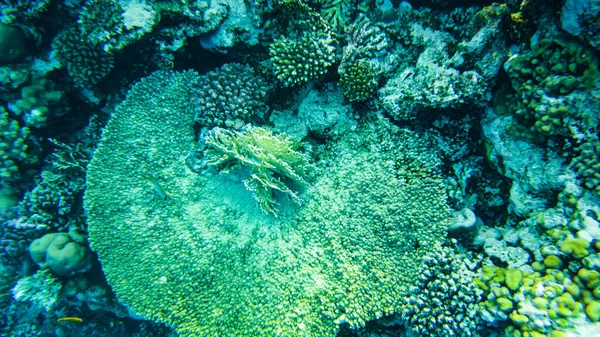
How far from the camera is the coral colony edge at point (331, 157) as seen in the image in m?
2.72

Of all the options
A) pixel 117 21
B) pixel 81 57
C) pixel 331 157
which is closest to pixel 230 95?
pixel 331 157

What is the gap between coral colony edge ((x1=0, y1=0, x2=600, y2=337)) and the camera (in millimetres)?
2717

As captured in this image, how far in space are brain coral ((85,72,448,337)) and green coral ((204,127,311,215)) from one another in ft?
1.06

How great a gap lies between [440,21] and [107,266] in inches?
216

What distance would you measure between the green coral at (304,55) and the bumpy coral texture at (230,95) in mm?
383

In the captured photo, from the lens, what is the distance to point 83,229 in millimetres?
4875

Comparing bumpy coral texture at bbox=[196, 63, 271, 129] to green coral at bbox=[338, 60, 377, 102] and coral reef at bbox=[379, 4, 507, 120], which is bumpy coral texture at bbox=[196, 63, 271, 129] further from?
coral reef at bbox=[379, 4, 507, 120]

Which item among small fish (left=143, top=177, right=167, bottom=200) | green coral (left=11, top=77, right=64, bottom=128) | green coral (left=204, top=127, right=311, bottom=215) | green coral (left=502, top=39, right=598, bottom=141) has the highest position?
green coral (left=502, top=39, right=598, bottom=141)

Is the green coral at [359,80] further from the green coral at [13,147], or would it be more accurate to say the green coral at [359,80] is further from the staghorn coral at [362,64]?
the green coral at [13,147]

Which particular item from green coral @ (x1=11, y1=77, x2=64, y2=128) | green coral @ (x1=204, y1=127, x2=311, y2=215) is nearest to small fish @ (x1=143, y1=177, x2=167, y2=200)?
green coral @ (x1=204, y1=127, x2=311, y2=215)

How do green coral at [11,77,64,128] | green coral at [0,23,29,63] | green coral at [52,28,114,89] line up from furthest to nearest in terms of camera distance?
1. green coral at [11,77,64,128]
2. green coral at [52,28,114,89]
3. green coral at [0,23,29,63]

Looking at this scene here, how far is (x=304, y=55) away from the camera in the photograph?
11.8 feet

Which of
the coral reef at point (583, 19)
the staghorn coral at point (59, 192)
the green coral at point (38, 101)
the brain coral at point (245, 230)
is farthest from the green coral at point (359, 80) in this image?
the green coral at point (38, 101)

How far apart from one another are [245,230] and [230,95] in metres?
1.83
